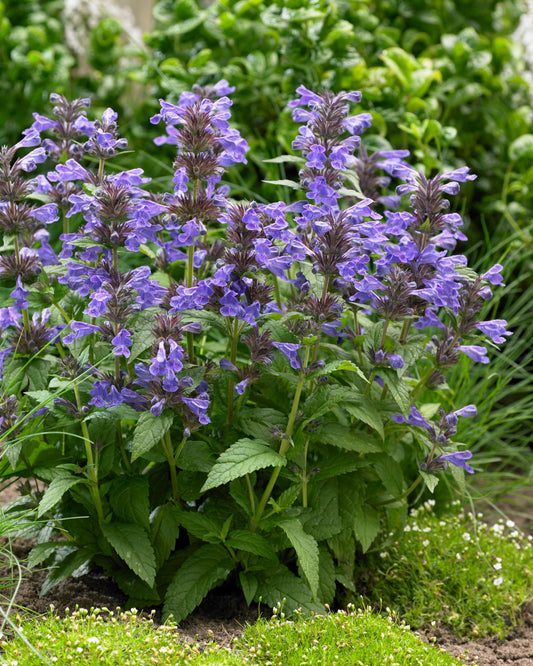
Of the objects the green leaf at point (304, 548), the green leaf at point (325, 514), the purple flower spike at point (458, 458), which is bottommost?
the green leaf at point (325, 514)

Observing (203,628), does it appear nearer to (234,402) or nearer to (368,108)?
(234,402)

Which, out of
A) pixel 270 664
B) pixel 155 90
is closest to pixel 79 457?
pixel 270 664

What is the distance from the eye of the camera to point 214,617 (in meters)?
2.48

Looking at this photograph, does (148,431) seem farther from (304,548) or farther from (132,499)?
(304,548)

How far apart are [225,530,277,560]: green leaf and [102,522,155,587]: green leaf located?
25 cm

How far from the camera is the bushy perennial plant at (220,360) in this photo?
2090mm

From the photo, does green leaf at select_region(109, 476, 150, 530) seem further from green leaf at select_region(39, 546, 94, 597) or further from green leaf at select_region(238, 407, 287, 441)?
green leaf at select_region(238, 407, 287, 441)

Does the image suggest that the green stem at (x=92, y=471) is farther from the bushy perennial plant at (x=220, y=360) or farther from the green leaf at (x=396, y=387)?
the green leaf at (x=396, y=387)

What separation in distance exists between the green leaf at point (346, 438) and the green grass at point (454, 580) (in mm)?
668

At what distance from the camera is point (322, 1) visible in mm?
3805

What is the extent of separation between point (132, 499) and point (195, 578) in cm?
33

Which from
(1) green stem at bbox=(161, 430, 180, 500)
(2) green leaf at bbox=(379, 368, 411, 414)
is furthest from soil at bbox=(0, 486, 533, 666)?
(2) green leaf at bbox=(379, 368, 411, 414)

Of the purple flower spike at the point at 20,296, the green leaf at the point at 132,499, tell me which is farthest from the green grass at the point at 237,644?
the purple flower spike at the point at 20,296

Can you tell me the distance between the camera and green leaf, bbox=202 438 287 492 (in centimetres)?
197
